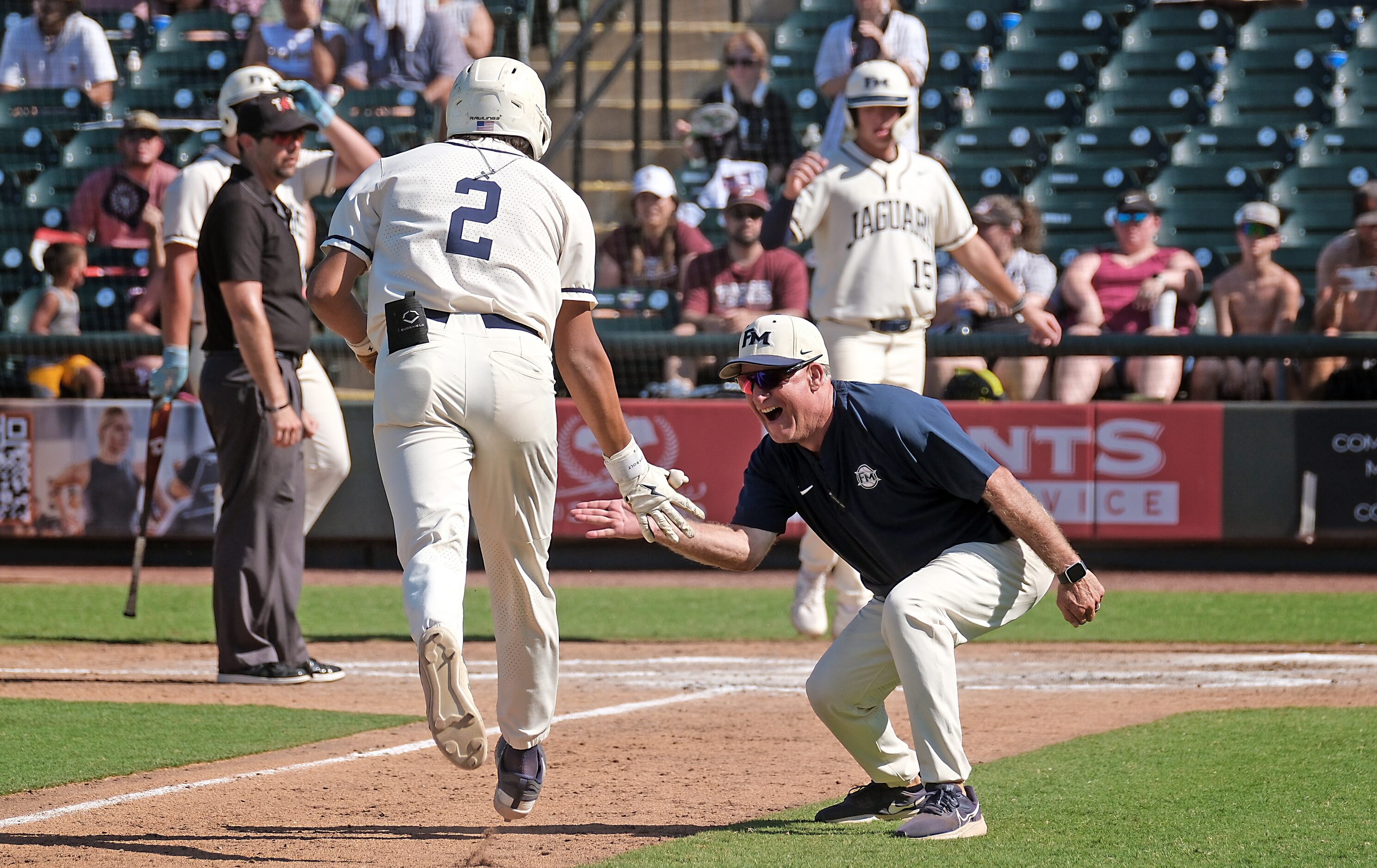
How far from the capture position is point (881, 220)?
Answer: 7891 mm

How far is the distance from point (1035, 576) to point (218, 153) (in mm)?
4332

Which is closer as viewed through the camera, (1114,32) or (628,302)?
(628,302)

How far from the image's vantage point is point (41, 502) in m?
10.9

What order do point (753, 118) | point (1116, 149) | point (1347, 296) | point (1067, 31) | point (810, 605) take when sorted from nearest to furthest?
1. point (810, 605)
2. point (1347, 296)
3. point (753, 118)
4. point (1116, 149)
5. point (1067, 31)

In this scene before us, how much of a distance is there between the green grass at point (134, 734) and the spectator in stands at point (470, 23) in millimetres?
9100

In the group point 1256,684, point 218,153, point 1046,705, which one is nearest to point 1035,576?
point 1046,705

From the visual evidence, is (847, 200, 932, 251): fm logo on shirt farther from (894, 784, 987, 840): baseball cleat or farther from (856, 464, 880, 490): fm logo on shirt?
(894, 784, 987, 840): baseball cleat

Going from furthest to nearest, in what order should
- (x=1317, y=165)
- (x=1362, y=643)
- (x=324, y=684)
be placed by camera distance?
(x=1317, y=165)
(x=1362, y=643)
(x=324, y=684)

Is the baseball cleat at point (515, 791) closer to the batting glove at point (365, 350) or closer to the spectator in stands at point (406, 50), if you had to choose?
the batting glove at point (365, 350)

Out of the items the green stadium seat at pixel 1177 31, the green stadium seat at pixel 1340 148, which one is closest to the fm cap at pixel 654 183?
the green stadium seat at pixel 1177 31

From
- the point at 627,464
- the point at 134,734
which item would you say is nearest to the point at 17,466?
the point at 134,734

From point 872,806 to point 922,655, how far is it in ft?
1.77

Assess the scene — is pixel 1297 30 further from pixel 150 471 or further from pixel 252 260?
pixel 252 260

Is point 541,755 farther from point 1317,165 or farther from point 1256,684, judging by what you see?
point 1317,165
